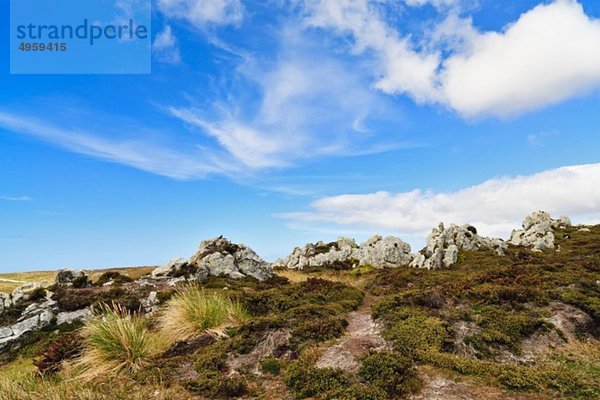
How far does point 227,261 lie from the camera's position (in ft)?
105

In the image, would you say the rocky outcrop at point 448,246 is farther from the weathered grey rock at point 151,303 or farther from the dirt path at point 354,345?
the weathered grey rock at point 151,303

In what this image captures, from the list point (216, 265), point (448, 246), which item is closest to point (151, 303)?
point (216, 265)

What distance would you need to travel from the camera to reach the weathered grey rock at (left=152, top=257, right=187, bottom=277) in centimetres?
3092

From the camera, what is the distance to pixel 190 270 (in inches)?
1211

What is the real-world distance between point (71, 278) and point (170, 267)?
24.0ft

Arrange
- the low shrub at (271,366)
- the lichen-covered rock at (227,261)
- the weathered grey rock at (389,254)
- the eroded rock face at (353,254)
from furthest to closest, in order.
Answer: the eroded rock face at (353,254)
the weathered grey rock at (389,254)
the lichen-covered rock at (227,261)
the low shrub at (271,366)

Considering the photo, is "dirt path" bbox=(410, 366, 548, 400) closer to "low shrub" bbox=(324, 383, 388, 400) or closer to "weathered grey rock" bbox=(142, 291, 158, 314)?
"low shrub" bbox=(324, 383, 388, 400)

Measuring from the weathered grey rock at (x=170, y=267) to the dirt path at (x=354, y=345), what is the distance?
807 inches

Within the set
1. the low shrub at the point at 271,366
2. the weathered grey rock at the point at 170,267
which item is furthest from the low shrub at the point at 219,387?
the weathered grey rock at the point at 170,267

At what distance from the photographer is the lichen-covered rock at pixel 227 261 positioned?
31.0m

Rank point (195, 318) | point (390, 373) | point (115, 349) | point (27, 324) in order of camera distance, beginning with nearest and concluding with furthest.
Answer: point (390, 373) < point (115, 349) < point (195, 318) < point (27, 324)

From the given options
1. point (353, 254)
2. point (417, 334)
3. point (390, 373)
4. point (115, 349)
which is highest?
point (353, 254)

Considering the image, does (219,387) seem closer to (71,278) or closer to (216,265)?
(216,265)

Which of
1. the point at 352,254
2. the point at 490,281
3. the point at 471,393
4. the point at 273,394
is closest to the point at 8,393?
the point at 273,394
